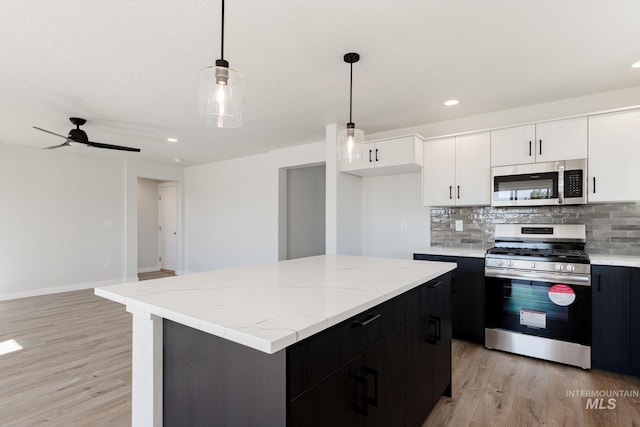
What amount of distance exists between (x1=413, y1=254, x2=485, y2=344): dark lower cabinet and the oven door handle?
4.4 inches

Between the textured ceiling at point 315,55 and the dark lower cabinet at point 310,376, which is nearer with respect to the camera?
the dark lower cabinet at point 310,376

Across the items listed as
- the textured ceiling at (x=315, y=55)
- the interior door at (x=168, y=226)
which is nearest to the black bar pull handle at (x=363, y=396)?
the textured ceiling at (x=315, y=55)

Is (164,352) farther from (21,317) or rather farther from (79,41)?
(21,317)

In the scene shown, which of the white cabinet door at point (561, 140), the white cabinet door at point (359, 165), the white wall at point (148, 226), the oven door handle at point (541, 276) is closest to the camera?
the oven door handle at point (541, 276)

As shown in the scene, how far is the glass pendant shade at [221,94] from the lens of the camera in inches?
57.7

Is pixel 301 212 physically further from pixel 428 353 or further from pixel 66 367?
pixel 428 353

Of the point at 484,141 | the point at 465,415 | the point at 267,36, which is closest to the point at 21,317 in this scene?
the point at 267,36

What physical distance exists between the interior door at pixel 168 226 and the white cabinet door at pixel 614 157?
723 centimetres

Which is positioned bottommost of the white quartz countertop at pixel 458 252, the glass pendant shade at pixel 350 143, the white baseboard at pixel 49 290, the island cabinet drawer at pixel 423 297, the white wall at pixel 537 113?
the white baseboard at pixel 49 290

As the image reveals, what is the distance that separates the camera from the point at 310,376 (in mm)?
1002

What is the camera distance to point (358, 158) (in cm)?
242

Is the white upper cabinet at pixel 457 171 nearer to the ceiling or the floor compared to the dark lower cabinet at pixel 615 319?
nearer to the ceiling

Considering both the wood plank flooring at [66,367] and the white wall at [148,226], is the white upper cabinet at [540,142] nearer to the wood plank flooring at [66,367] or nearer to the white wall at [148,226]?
the wood plank flooring at [66,367]

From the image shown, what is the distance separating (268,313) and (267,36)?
1774 mm
